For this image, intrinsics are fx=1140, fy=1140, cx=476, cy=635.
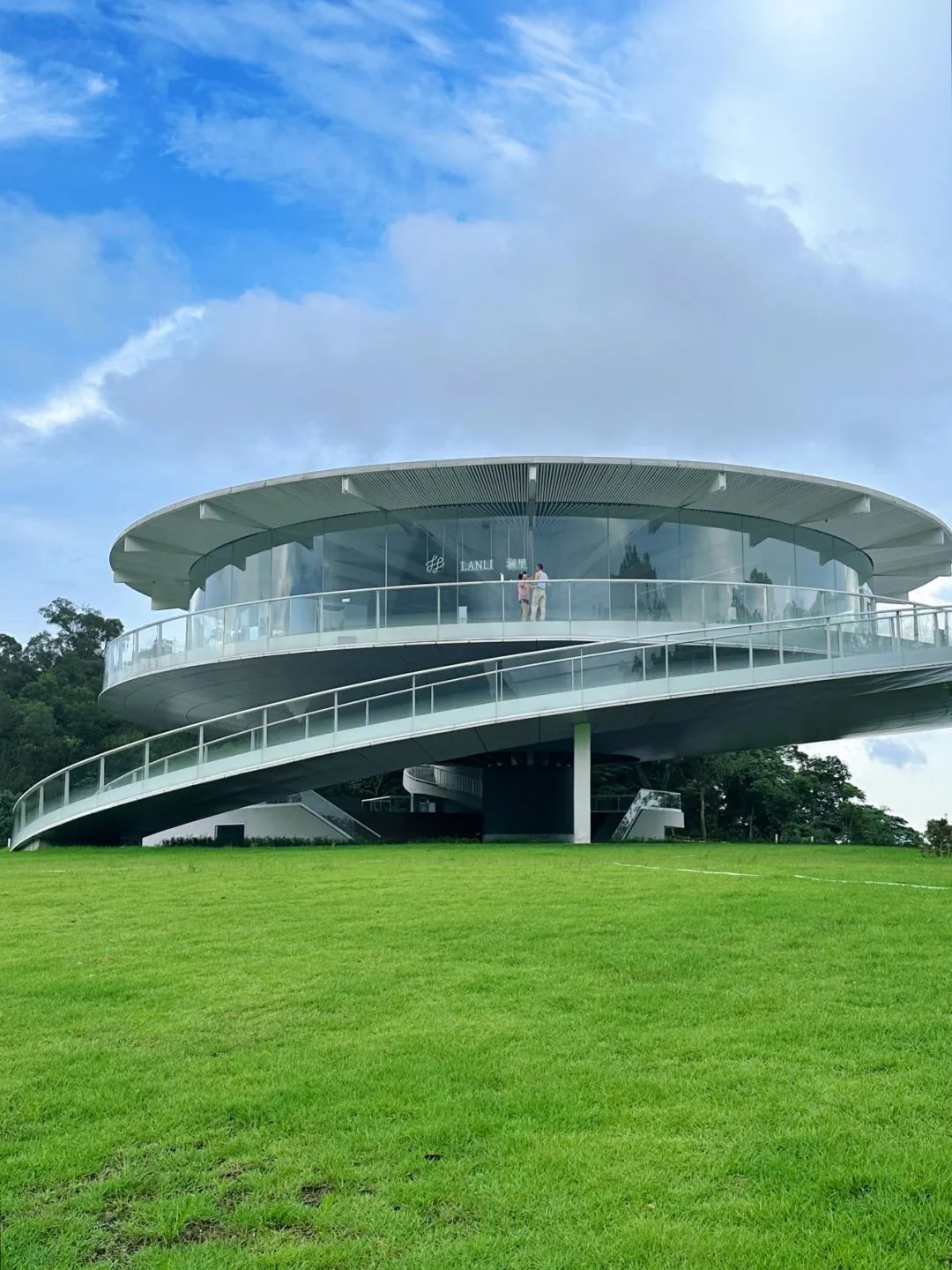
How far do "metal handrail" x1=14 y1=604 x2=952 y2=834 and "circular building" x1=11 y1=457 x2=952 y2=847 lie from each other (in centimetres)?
5

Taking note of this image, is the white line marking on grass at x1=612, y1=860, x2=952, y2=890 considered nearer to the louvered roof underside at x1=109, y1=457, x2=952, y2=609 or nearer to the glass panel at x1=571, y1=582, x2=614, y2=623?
the glass panel at x1=571, y1=582, x2=614, y2=623

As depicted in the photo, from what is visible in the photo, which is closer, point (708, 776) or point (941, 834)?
point (941, 834)

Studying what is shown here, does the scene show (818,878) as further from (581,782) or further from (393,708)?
(393,708)

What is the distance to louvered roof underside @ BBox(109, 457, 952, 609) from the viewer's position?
2736 centimetres

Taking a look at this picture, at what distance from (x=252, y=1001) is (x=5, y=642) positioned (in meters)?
59.6

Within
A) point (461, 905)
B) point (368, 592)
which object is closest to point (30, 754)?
point (368, 592)

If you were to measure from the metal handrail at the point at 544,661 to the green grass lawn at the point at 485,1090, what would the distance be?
541 inches

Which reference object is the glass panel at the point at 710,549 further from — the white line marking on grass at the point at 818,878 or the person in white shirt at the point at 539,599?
the white line marking on grass at the point at 818,878

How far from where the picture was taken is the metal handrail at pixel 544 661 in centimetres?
2333

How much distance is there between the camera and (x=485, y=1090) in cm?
512

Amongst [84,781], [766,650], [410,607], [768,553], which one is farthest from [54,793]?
[768,553]

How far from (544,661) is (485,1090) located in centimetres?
1880

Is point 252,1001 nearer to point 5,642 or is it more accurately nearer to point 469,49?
point 469,49

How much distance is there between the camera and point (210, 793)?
1007 inches
